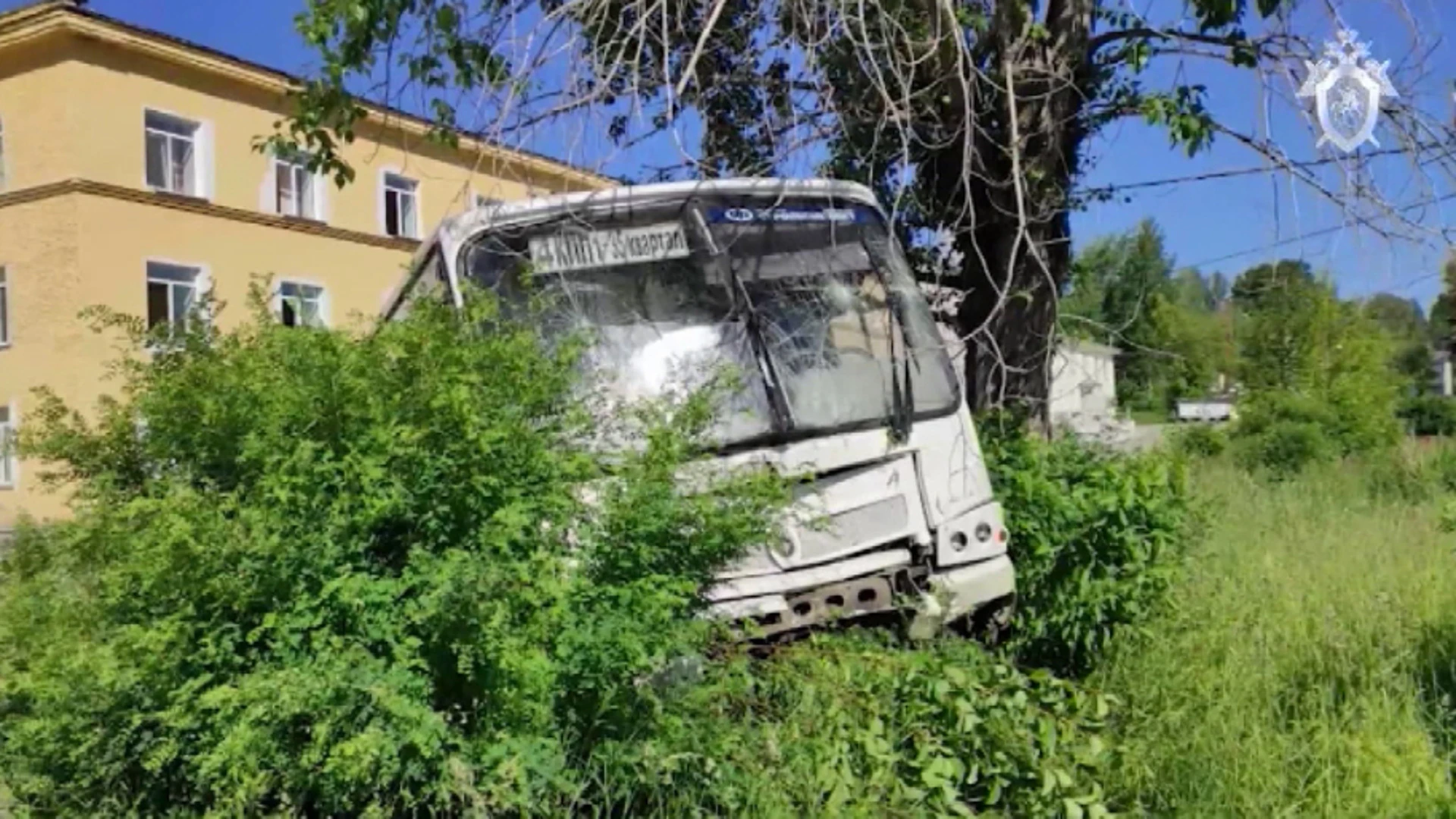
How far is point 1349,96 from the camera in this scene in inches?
216

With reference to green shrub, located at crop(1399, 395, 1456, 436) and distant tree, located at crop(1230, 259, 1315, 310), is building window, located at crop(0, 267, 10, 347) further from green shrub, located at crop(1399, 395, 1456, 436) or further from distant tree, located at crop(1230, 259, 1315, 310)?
green shrub, located at crop(1399, 395, 1456, 436)

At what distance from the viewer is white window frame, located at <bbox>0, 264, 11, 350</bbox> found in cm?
2288

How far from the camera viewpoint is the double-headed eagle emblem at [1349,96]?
17.8ft

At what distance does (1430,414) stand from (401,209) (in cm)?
2928

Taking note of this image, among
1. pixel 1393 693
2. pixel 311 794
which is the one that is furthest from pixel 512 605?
pixel 1393 693

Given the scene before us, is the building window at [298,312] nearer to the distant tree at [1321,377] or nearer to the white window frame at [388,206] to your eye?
the distant tree at [1321,377]

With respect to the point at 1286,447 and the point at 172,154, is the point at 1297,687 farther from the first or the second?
the point at 172,154

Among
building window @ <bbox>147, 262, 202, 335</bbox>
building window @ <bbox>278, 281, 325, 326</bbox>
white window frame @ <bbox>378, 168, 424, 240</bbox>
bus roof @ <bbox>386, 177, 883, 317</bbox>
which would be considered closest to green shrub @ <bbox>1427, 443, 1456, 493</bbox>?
bus roof @ <bbox>386, 177, 883, 317</bbox>

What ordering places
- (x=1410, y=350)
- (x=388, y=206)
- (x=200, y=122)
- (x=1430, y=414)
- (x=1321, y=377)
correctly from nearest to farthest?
1. (x=1321, y=377)
2. (x=200, y=122)
3. (x=388, y=206)
4. (x=1410, y=350)
5. (x=1430, y=414)

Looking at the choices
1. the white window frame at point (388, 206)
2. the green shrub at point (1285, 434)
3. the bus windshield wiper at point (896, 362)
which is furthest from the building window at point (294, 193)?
the bus windshield wiper at point (896, 362)

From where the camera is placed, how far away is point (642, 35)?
231 inches

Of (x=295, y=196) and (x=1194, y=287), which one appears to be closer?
(x=1194, y=287)

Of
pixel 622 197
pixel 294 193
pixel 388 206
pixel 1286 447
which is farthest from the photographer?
pixel 388 206

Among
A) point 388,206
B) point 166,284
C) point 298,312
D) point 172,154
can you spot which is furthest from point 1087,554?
point 388,206
